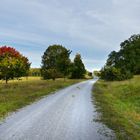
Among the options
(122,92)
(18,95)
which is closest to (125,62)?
(122,92)

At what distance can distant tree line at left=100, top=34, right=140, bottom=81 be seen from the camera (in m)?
85.4

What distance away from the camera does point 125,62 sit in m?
112

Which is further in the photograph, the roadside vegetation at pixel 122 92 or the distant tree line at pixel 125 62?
the distant tree line at pixel 125 62

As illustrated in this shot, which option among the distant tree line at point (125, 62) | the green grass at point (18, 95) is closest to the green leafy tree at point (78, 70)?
the distant tree line at point (125, 62)

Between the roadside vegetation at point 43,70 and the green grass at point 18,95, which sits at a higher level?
the roadside vegetation at point 43,70

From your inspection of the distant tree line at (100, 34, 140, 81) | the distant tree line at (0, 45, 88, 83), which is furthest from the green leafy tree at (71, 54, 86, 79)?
the distant tree line at (100, 34, 140, 81)

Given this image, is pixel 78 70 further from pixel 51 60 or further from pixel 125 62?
pixel 125 62

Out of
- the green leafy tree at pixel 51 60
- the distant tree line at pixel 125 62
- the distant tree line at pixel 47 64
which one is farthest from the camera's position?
the green leafy tree at pixel 51 60

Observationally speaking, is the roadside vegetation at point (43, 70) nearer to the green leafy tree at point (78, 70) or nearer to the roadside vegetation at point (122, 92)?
the green leafy tree at point (78, 70)

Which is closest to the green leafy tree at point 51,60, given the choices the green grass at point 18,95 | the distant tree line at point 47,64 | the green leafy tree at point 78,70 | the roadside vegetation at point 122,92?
the distant tree line at point 47,64

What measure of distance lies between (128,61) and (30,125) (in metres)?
98.9

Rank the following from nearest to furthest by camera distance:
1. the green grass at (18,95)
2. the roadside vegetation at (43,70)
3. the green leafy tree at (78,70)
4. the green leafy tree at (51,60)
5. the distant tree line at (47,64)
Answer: the green grass at (18,95)
the roadside vegetation at (43,70)
the distant tree line at (47,64)
the green leafy tree at (51,60)
the green leafy tree at (78,70)

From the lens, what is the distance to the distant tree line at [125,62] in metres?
85.4

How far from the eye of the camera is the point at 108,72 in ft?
286
